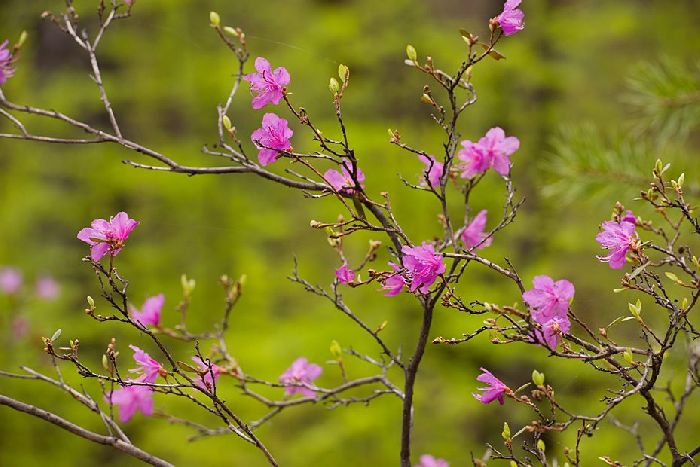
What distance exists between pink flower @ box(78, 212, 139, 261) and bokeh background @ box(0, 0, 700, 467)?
5.51 ft

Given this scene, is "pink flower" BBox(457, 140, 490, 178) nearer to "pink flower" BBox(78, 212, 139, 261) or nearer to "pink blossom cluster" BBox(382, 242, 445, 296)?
"pink blossom cluster" BBox(382, 242, 445, 296)

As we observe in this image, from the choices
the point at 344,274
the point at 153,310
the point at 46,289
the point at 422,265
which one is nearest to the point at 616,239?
the point at 422,265

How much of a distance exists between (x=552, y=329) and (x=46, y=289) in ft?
12.6

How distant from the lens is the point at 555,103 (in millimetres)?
4090

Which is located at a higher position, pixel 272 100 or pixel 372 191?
pixel 372 191

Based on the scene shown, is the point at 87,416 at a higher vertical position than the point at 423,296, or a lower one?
higher

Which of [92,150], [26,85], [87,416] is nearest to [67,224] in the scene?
[92,150]

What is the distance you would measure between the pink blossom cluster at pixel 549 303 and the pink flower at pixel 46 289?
3.79 meters

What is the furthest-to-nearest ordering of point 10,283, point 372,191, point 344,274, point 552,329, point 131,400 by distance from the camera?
point 10,283, point 372,191, point 131,400, point 344,274, point 552,329

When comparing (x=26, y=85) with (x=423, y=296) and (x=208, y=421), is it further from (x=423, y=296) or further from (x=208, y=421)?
(x=423, y=296)

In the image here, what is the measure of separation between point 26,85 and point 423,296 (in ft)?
14.8

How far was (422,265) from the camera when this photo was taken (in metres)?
1.04

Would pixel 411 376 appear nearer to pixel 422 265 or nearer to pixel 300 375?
pixel 422 265

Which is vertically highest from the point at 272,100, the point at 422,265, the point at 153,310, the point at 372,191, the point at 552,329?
the point at 372,191
